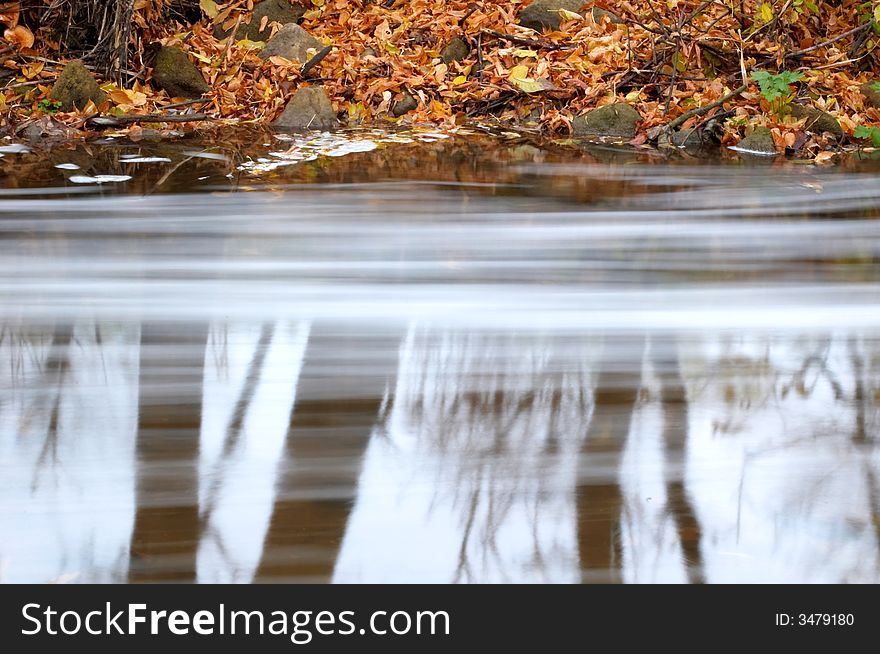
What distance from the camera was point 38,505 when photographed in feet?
6.31

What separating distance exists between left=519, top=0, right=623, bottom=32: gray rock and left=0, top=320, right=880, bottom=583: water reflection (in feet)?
17.0

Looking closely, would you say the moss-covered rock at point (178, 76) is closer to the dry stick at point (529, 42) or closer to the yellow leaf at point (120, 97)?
the yellow leaf at point (120, 97)

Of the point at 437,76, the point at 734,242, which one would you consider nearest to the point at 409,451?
the point at 734,242

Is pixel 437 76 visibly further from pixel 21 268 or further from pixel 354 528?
pixel 354 528

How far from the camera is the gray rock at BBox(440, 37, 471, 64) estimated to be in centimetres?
727

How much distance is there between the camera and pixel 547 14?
7.59 m

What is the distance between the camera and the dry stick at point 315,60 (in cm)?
717

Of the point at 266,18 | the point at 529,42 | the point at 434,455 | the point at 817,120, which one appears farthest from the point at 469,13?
the point at 434,455

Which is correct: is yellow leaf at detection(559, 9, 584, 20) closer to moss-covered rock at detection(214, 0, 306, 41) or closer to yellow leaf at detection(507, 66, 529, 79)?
yellow leaf at detection(507, 66, 529, 79)

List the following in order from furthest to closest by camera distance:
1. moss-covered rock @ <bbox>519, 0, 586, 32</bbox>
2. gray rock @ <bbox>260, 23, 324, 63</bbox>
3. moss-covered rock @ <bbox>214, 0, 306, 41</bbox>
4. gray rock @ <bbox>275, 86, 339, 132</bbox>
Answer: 1. moss-covered rock @ <bbox>214, 0, 306, 41</bbox>
2. moss-covered rock @ <bbox>519, 0, 586, 32</bbox>
3. gray rock @ <bbox>260, 23, 324, 63</bbox>
4. gray rock @ <bbox>275, 86, 339, 132</bbox>

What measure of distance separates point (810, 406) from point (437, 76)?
5.14 metres

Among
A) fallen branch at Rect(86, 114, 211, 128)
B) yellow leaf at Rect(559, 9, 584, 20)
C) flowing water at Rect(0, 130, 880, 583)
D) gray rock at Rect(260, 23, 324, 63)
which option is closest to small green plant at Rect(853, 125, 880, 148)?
flowing water at Rect(0, 130, 880, 583)

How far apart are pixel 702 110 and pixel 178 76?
358 centimetres

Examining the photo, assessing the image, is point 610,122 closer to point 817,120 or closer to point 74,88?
point 817,120
